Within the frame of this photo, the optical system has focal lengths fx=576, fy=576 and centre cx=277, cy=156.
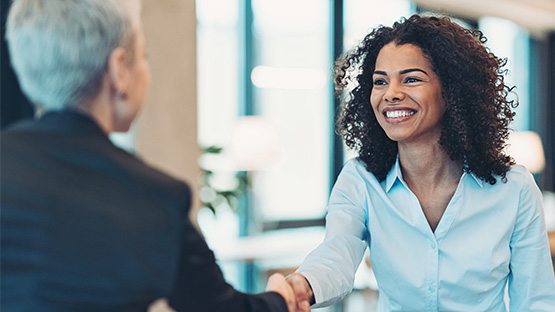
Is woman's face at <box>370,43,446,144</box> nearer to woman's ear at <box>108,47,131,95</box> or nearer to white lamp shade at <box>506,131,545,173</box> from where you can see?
woman's ear at <box>108,47,131,95</box>

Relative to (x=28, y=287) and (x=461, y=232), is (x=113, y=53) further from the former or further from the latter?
(x=461, y=232)

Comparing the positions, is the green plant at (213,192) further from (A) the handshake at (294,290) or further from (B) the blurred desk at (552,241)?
(B) the blurred desk at (552,241)

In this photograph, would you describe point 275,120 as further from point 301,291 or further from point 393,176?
point 301,291

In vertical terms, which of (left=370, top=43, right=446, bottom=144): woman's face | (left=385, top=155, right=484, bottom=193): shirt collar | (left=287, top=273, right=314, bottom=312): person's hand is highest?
(left=370, top=43, right=446, bottom=144): woman's face

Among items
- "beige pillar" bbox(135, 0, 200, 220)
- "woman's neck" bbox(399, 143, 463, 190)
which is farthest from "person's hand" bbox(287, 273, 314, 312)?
"beige pillar" bbox(135, 0, 200, 220)

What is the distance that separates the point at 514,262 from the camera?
1.75 metres

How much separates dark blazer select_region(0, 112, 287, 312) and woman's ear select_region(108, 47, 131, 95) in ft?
0.26

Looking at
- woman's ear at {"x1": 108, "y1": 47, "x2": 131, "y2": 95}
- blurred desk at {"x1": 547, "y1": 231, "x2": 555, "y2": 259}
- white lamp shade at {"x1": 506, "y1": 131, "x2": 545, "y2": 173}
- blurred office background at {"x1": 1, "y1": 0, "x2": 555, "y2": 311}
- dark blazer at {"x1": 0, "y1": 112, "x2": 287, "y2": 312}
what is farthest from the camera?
white lamp shade at {"x1": 506, "y1": 131, "x2": 545, "y2": 173}

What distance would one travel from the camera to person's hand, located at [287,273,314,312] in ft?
5.33

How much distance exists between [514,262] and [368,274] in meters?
3.12

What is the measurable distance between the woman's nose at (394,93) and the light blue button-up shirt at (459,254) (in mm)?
270

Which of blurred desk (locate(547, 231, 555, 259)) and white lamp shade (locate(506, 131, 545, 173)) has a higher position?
white lamp shade (locate(506, 131, 545, 173))

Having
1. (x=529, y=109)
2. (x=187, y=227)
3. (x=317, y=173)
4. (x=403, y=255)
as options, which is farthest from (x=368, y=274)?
(x=529, y=109)

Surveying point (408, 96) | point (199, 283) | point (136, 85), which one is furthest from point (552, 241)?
point (136, 85)
